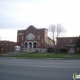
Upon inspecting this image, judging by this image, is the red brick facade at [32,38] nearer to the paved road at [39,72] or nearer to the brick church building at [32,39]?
the brick church building at [32,39]

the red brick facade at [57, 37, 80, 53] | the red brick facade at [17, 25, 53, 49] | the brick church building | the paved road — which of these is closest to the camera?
the paved road

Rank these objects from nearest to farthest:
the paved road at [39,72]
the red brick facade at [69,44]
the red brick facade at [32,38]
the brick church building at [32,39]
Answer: the paved road at [39,72] < the red brick facade at [69,44] < the brick church building at [32,39] < the red brick facade at [32,38]

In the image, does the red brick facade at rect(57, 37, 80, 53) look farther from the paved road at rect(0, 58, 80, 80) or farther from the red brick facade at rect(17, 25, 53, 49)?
the paved road at rect(0, 58, 80, 80)

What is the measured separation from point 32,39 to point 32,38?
43 cm

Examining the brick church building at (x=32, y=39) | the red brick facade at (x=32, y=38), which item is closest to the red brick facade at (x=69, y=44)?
the brick church building at (x=32, y=39)

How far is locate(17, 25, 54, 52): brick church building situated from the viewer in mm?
61372

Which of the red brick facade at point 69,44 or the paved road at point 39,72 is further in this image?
the red brick facade at point 69,44

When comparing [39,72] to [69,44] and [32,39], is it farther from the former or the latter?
[32,39]

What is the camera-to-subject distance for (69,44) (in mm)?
54906

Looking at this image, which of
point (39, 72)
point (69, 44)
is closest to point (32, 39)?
point (69, 44)

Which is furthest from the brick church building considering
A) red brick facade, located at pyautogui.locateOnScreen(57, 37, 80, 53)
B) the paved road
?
the paved road

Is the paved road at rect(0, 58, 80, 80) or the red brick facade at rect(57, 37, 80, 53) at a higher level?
the red brick facade at rect(57, 37, 80, 53)

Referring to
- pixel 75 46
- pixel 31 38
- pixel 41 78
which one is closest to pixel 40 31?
pixel 31 38

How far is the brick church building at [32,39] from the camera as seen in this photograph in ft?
201
